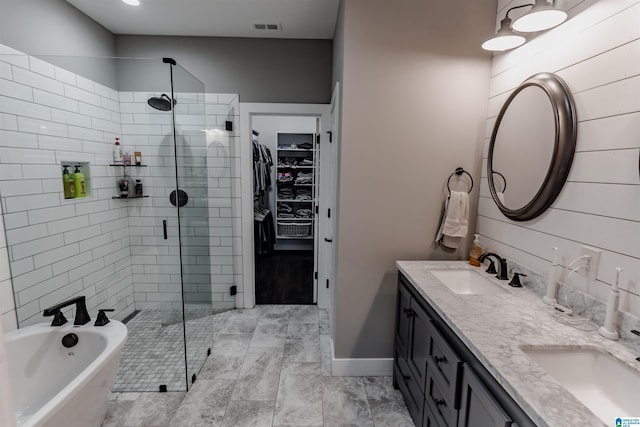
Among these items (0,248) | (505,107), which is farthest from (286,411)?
(505,107)

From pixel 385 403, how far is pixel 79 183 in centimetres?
273

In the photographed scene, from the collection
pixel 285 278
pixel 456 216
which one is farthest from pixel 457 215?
pixel 285 278

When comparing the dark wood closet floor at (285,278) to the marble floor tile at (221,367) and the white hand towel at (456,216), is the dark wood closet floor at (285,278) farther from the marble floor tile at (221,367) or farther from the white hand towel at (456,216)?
the white hand towel at (456,216)

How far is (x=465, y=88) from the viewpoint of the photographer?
6.75 feet

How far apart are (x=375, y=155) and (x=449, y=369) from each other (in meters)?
1.31

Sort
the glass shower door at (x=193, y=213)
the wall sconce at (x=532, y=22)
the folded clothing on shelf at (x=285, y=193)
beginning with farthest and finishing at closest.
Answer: the folded clothing on shelf at (x=285, y=193), the glass shower door at (x=193, y=213), the wall sconce at (x=532, y=22)

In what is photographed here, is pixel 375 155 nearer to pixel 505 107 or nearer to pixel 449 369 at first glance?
pixel 505 107

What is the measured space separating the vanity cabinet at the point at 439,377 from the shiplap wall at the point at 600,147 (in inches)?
25.4

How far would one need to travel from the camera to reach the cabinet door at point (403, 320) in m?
1.88

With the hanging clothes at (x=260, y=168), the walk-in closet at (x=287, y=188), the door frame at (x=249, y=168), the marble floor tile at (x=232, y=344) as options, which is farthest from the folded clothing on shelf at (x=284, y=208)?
the marble floor tile at (x=232, y=344)

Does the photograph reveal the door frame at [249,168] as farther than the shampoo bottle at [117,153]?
Yes

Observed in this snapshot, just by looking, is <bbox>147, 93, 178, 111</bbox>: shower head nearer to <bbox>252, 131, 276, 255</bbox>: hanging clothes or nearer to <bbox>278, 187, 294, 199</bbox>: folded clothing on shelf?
<bbox>252, 131, 276, 255</bbox>: hanging clothes

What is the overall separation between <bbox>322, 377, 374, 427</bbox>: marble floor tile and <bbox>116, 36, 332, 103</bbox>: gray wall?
2.51m

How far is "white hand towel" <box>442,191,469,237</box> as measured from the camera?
6.74 ft
